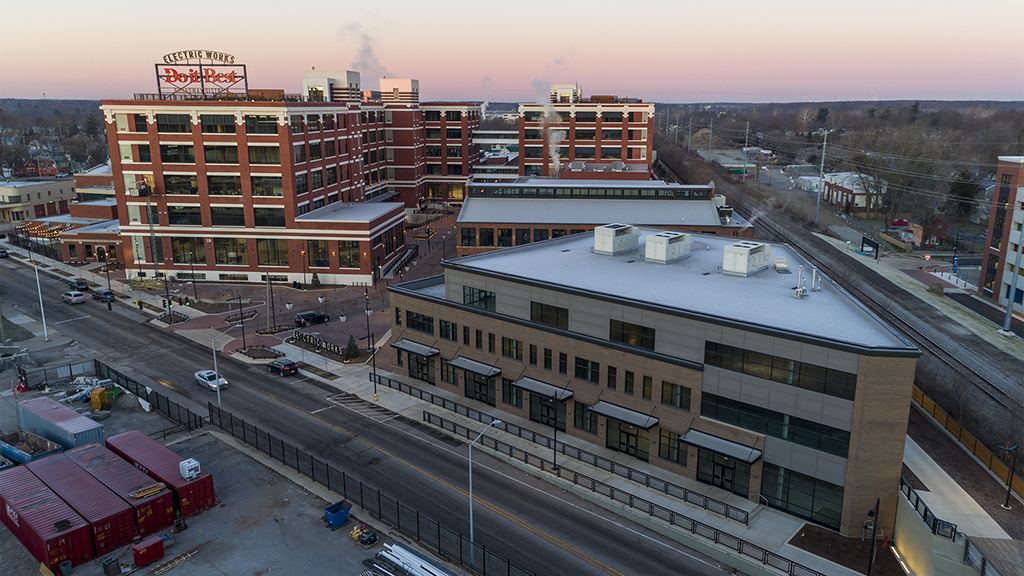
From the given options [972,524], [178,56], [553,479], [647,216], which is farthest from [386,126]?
[972,524]

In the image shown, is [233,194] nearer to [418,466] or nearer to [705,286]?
[418,466]

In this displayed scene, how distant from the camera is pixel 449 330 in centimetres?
5672

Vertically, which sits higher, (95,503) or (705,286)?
(705,286)

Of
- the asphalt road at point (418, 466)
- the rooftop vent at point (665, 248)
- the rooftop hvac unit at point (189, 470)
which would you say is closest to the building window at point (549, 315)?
the asphalt road at point (418, 466)

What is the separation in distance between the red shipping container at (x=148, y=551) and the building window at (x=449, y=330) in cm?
2722

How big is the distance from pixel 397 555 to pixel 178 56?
84418 mm

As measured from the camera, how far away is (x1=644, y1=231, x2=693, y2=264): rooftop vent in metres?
54.2

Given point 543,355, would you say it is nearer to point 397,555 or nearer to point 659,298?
point 659,298

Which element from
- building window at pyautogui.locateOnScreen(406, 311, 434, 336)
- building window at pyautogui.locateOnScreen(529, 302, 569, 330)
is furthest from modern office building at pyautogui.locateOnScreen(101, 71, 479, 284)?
building window at pyautogui.locateOnScreen(529, 302, 569, 330)

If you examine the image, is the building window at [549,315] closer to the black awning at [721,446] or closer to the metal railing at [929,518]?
the black awning at [721,446]

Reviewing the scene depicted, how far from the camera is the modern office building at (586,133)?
447ft

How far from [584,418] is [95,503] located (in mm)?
31496

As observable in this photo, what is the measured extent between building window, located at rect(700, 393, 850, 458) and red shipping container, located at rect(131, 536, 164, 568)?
1293 inches

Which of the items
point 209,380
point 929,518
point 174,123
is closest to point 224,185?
point 174,123
